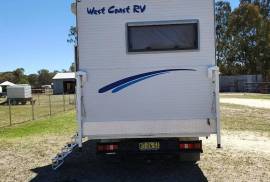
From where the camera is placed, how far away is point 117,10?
28.5ft

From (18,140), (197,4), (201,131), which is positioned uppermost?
(197,4)

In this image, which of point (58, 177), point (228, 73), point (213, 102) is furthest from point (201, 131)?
point (228, 73)

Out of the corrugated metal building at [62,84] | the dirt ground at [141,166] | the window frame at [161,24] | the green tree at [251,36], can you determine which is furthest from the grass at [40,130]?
the corrugated metal building at [62,84]

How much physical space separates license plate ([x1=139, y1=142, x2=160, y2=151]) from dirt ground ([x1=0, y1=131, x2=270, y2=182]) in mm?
623

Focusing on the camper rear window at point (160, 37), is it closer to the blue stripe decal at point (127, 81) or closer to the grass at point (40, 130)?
the blue stripe decal at point (127, 81)

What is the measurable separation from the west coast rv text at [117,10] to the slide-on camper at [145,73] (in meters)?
0.02

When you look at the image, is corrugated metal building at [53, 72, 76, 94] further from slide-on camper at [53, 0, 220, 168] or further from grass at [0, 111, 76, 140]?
slide-on camper at [53, 0, 220, 168]

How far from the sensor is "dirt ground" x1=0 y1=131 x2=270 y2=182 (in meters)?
9.08

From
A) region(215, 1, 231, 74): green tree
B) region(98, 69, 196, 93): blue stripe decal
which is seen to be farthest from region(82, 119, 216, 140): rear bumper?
region(215, 1, 231, 74): green tree

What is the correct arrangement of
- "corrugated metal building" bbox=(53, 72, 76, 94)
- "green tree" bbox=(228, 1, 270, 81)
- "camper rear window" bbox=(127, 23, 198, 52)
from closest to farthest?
"camper rear window" bbox=(127, 23, 198, 52), "green tree" bbox=(228, 1, 270, 81), "corrugated metal building" bbox=(53, 72, 76, 94)

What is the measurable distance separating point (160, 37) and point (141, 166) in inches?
114

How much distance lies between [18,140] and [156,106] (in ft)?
25.0

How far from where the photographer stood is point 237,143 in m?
13.3

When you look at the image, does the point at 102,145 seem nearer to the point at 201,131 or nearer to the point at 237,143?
the point at 201,131
